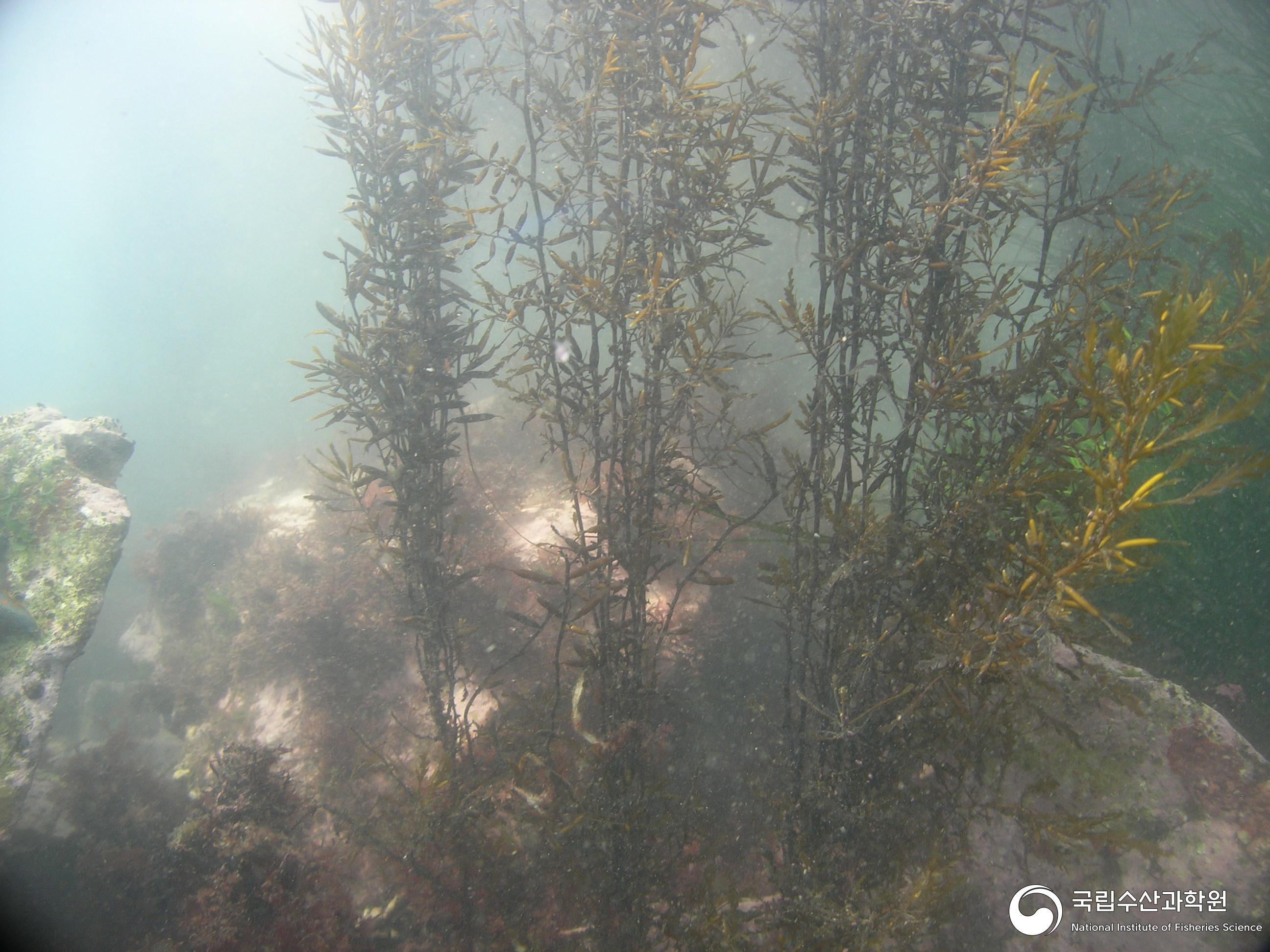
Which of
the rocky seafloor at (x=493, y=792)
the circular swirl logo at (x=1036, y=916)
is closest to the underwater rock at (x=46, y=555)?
the rocky seafloor at (x=493, y=792)

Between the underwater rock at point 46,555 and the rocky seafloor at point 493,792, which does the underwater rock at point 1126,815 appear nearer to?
the rocky seafloor at point 493,792

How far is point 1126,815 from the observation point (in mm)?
2494

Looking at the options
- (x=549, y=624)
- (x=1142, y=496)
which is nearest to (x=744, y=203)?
(x=1142, y=496)

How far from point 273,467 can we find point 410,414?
62.1 feet

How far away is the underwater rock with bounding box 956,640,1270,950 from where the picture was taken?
2.21 m

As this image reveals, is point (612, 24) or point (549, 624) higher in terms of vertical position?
point (612, 24)

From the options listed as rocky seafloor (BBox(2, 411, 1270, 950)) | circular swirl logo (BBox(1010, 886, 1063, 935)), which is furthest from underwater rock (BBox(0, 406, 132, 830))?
circular swirl logo (BBox(1010, 886, 1063, 935))

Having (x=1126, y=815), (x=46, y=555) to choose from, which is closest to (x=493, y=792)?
(x=1126, y=815)

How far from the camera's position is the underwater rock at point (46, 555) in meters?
5.59

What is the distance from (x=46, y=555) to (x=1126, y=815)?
34.2 ft

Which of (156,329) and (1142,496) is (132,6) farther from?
(1142,496)

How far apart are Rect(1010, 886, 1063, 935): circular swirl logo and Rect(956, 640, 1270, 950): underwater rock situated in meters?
0.03

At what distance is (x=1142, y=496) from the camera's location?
1.51 metres

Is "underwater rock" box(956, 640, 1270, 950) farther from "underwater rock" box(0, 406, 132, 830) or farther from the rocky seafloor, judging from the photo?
"underwater rock" box(0, 406, 132, 830)
